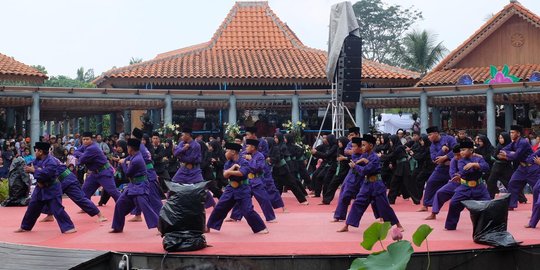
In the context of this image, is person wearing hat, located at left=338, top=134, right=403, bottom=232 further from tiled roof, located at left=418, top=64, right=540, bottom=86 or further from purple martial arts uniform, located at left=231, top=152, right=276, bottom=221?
tiled roof, located at left=418, top=64, right=540, bottom=86

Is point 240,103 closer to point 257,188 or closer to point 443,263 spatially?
point 257,188

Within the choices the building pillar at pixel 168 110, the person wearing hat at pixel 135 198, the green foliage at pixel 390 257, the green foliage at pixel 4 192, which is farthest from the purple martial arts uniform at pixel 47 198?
the building pillar at pixel 168 110

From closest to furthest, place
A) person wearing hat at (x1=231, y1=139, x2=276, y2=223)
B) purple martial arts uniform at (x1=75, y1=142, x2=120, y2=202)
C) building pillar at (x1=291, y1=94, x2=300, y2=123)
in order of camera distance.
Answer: person wearing hat at (x1=231, y1=139, x2=276, y2=223) → purple martial arts uniform at (x1=75, y1=142, x2=120, y2=202) → building pillar at (x1=291, y1=94, x2=300, y2=123)

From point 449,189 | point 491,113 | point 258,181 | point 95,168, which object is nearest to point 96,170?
point 95,168

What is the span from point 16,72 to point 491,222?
15644 millimetres

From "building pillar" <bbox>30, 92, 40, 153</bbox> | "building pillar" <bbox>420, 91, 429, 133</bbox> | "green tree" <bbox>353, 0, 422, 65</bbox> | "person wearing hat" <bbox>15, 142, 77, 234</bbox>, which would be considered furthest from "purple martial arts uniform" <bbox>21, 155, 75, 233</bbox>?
"green tree" <bbox>353, 0, 422, 65</bbox>

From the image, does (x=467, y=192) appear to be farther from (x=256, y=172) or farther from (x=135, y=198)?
(x=135, y=198)

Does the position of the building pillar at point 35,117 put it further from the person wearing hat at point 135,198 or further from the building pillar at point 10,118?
the person wearing hat at point 135,198

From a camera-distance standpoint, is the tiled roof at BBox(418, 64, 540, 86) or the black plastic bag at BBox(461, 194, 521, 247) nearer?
the black plastic bag at BBox(461, 194, 521, 247)

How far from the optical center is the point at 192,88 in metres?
22.8

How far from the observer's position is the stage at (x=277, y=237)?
827 centimetres

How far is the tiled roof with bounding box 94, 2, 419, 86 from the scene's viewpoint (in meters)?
22.2

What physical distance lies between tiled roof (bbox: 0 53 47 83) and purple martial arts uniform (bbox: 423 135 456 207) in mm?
12734

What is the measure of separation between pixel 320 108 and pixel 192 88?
4265 mm
